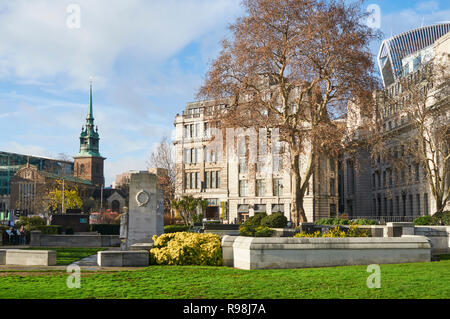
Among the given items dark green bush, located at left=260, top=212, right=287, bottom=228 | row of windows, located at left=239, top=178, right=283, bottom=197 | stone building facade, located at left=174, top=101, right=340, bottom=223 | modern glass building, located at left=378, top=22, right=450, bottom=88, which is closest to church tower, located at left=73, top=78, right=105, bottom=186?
stone building facade, located at left=174, top=101, right=340, bottom=223

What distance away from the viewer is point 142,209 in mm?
24391

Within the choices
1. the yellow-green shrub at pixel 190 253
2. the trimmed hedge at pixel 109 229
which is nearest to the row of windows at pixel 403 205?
the trimmed hedge at pixel 109 229

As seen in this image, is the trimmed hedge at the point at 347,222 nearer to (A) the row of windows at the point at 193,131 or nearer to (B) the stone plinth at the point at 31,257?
(B) the stone plinth at the point at 31,257

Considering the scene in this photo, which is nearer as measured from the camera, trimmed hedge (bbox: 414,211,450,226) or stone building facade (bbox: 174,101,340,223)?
trimmed hedge (bbox: 414,211,450,226)

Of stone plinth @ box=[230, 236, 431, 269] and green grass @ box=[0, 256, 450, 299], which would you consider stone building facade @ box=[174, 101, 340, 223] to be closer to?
stone plinth @ box=[230, 236, 431, 269]

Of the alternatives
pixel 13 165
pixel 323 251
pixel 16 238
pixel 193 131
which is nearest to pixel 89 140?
pixel 13 165

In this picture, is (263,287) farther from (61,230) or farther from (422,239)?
(61,230)

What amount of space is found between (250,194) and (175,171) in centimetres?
1375

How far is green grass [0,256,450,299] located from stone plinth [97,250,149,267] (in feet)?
Result: 3.91

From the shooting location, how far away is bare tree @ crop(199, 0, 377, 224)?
32.5 meters

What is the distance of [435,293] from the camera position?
36.2 feet

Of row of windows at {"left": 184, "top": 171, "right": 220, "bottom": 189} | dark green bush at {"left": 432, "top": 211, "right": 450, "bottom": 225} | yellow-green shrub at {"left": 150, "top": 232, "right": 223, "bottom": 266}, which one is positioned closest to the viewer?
yellow-green shrub at {"left": 150, "top": 232, "right": 223, "bottom": 266}

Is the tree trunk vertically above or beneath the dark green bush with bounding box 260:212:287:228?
above

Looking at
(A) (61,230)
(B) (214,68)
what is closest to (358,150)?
(B) (214,68)
